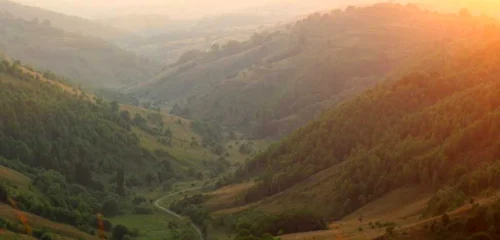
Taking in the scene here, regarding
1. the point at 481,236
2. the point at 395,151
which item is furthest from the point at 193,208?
the point at 481,236

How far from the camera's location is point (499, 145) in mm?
105688

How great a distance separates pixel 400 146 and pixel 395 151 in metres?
1.43

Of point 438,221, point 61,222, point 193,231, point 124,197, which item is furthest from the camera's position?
point 124,197

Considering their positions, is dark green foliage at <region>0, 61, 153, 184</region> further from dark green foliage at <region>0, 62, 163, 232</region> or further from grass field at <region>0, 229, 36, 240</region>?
grass field at <region>0, 229, 36, 240</region>

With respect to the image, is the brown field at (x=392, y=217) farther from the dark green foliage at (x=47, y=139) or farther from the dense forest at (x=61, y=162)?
the dark green foliage at (x=47, y=139)

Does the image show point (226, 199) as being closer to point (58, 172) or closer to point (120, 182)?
point (120, 182)

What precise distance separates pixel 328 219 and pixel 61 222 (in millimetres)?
49407

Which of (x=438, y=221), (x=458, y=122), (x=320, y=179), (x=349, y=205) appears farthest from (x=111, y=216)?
(x=438, y=221)

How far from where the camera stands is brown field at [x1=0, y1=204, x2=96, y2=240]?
4284 inches

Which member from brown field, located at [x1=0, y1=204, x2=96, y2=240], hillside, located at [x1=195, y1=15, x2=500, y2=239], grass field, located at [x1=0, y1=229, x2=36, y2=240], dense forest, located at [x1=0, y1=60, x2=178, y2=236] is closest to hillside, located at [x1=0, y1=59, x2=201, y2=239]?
dense forest, located at [x1=0, y1=60, x2=178, y2=236]

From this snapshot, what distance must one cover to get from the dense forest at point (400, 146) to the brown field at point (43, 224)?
4443 cm

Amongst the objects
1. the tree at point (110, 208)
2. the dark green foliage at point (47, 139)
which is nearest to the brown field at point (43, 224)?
the tree at point (110, 208)

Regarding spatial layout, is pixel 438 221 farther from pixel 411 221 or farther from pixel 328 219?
pixel 328 219

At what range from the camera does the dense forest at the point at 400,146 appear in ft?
361
